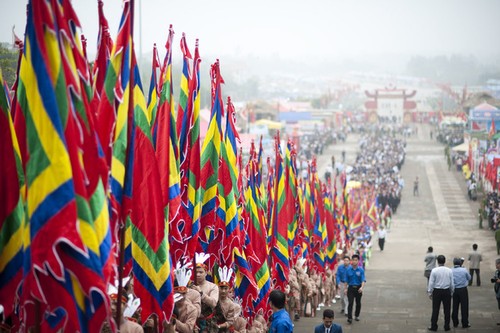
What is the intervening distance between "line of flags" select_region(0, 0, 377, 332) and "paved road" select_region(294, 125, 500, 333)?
171 inches

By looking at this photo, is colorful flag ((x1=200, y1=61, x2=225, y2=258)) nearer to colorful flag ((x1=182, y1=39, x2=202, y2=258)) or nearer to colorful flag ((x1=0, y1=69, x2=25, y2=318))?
Result: colorful flag ((x1=182, y1=39, x2=202, y2=258))

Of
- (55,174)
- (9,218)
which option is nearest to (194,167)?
(9,218)

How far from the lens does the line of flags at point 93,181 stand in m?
6.25

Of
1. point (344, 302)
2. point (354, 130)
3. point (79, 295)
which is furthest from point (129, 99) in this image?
point (354, 130)

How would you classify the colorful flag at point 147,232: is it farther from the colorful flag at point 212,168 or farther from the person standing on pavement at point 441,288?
the person standing on pavement at point 441,288

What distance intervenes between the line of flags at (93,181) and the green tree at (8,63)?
612 cm

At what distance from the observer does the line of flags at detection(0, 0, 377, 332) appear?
6246 millimetres

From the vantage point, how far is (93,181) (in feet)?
21.8

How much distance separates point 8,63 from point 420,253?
16.1 metres

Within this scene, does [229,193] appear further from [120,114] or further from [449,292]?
[120,114]

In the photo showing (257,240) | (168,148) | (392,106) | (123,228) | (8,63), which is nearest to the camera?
(123,228)

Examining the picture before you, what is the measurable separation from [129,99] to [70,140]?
57.3 inches

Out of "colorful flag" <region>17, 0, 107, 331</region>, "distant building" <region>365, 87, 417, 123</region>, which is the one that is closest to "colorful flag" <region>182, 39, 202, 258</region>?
"colorful flag" <region>17, 0, 107, 331</region>

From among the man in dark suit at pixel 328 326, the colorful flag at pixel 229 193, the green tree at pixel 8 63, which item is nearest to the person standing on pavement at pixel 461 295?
the colorful flag at pixel 229 193
